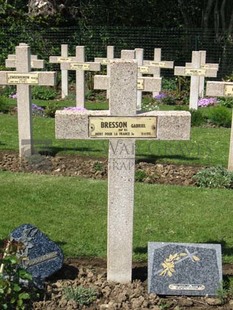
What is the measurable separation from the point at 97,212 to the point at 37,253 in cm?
198

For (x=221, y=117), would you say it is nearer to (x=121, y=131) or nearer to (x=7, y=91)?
(x=7, y=91)

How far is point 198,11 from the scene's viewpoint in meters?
23.1

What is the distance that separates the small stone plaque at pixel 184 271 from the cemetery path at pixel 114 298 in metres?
0.07

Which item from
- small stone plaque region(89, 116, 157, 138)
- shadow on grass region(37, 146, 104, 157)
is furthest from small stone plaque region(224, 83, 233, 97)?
small stone plaque region(89, 116, 157, 138)

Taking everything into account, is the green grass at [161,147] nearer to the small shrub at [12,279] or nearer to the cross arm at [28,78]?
the cross arm at [28,78]

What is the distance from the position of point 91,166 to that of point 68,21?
598 inches

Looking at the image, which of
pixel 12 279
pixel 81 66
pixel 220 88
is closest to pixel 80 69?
pixel 81 66

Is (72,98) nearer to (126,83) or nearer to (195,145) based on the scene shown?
(195,145)

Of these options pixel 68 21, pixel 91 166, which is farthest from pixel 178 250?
pixel 68 21

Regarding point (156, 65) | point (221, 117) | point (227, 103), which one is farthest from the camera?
point (156, 65)

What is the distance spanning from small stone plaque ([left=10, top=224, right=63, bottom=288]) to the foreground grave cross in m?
0.45

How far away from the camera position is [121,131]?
4375 millimetres

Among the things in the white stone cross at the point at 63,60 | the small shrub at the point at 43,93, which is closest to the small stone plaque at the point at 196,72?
the white stone cross at the point at 63,60

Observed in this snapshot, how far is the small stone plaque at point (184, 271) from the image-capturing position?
14.5ft
